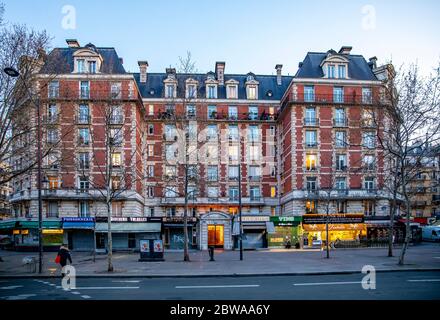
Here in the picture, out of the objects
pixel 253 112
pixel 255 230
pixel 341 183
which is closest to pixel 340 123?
pixel 341 183

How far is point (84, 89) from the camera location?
1624 inches

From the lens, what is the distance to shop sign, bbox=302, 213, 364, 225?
43.0 meters

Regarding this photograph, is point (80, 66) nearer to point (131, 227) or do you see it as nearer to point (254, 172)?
point (131, 227)

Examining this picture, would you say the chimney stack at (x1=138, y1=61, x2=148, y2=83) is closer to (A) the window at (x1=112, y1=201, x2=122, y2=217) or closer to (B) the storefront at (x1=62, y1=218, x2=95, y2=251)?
(A) the window at (x1=112, y1=201, x2=122, y2=217)

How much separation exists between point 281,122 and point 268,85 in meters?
6.95

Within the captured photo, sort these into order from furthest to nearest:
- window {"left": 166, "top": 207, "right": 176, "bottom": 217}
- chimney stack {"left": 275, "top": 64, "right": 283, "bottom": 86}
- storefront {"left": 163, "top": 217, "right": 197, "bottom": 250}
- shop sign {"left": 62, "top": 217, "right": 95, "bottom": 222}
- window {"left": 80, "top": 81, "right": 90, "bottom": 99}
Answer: chimney stack {"left": 275, "top": 64, "right": 283, "bottom": 86} → window {"left": 166, "top": 207, "right": 176, "bottom": 217} → storefront {"left": 163, "top": 217, "right": 197, "bottom": 250} → window {"left": 80, "top": 81, "right": 90, "bottom": 99} → shop sign {"left": 62, "top": 217, "right": 95, "bottom": 222}

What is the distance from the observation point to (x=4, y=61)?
20.9m

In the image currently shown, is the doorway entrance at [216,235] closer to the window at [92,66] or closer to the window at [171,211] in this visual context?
the window at [171,211]

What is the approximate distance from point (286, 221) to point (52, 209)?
25119mm

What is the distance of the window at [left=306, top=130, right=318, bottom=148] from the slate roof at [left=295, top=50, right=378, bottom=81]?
6.56 metres

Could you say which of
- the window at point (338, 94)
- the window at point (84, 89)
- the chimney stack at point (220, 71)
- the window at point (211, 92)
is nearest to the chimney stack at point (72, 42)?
the window at point (84, 89)

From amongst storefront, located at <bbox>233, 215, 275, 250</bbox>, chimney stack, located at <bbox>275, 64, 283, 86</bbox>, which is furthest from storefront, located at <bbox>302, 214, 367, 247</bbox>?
chimney stack, located at <bbox>275, 64, 283, 86</bbox>

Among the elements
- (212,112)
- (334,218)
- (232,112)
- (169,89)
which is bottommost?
(334,218)
